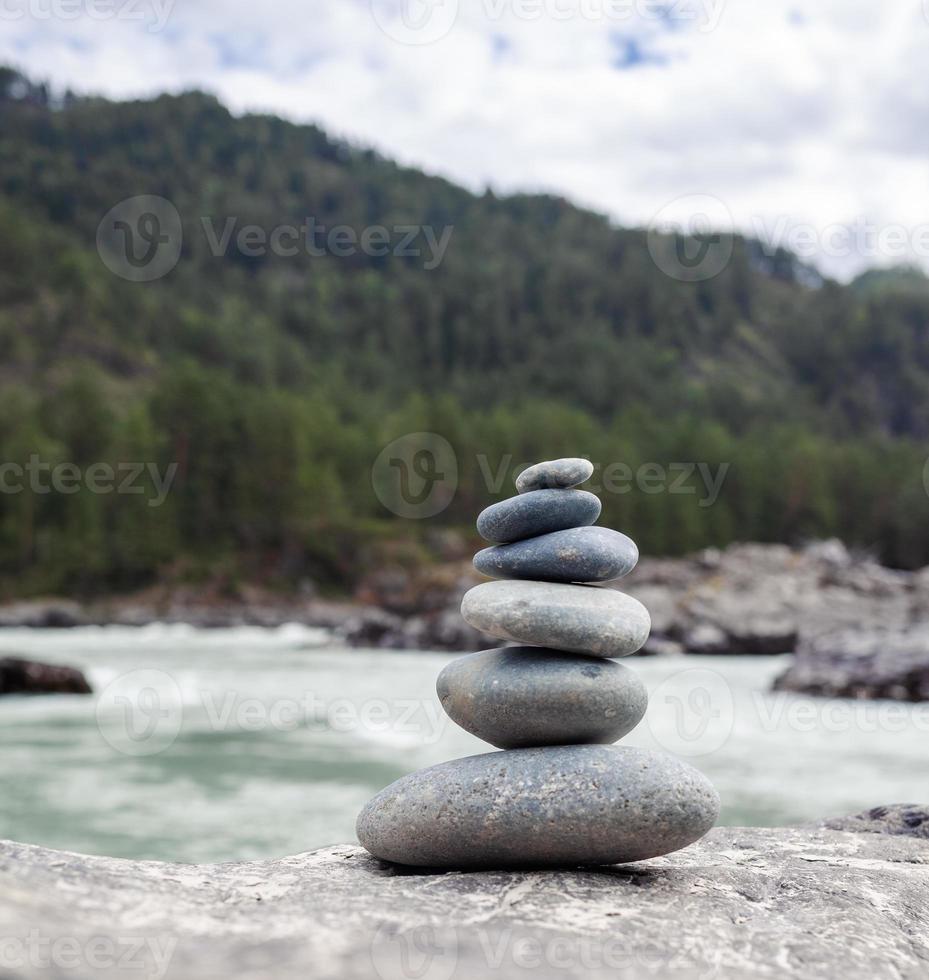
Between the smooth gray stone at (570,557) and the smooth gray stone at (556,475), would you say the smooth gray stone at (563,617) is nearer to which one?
the smooth gray stone at (570,557)

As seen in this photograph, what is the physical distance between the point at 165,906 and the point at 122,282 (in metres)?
131

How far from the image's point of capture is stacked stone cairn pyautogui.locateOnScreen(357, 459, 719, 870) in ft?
17.7

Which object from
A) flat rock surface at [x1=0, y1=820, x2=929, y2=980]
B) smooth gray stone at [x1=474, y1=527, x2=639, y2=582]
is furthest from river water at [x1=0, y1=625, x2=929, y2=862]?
flat rock surface at [x1=0, y1=820, x2=929, y2=980]

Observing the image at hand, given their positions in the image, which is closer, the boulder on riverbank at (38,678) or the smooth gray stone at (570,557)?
the smooth gray stone at (570,557)

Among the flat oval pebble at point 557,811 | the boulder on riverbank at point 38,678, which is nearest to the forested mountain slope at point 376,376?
the boulder on riverbank at point 38,678

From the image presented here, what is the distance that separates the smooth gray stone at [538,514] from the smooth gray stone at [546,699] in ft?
2.58

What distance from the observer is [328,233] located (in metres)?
183

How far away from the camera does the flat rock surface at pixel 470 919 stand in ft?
12.1

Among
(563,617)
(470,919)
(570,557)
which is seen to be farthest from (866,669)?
(470,919)

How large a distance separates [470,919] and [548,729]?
166cm

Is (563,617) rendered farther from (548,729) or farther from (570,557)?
(548,729)

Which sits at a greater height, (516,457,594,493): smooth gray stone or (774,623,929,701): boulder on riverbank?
(516,457,594,493): smooth gray stone

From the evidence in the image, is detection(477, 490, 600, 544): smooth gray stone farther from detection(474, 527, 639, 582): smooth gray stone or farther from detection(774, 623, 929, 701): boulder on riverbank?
detection(774, 623, 929, 701): boulder on riverbank

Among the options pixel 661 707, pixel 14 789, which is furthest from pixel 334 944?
pixel 661 707
